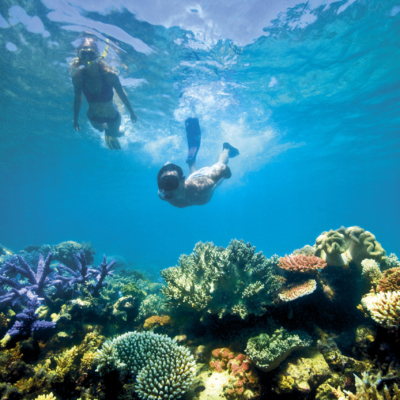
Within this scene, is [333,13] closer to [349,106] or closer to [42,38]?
[349,106]

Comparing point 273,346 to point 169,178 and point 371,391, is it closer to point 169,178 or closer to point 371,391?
point 371,391

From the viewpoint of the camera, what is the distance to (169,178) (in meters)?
Result: 6.57

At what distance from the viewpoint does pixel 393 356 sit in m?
2.52

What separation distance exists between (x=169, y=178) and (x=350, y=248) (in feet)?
17.3

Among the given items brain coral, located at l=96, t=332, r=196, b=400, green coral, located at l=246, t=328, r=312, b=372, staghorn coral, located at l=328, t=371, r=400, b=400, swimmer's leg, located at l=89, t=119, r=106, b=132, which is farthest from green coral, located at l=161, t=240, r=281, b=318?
swimmer's leg, located at l=89, t=119, r=106, b=132

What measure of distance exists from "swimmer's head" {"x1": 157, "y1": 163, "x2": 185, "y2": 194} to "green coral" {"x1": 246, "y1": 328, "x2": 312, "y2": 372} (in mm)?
4858

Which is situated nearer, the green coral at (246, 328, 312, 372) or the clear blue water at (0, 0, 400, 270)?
the green coral at (246, 328, 312, 372)

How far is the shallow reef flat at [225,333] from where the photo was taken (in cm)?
274

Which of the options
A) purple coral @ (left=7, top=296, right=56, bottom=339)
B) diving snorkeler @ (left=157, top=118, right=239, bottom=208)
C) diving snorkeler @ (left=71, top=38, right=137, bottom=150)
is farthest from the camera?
diving snorkeler @ (left=71, top=38, right=137, bottom=150)

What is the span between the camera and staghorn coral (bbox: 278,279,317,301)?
11.9ft

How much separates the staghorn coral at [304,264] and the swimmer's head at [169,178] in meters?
4.15

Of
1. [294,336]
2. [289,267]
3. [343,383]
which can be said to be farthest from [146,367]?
[289,267]

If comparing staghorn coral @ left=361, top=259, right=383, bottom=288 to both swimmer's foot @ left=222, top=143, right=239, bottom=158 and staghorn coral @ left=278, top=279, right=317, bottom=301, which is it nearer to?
staghorn coral @ left=278, top=279, right=317, bottom=301

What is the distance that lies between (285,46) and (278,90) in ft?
16.0
